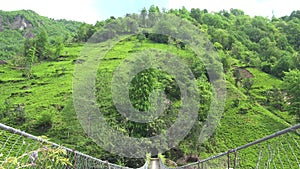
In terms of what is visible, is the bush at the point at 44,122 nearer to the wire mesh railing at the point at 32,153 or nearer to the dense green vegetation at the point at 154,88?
the dense green vegetation at the point at 154,88

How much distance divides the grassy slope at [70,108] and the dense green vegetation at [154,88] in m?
0.06

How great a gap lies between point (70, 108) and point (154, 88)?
7273 mm

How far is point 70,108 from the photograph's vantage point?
2238cm

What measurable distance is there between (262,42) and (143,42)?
61.0ft

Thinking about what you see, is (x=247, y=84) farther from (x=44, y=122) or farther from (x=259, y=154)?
(x=259, y=154)

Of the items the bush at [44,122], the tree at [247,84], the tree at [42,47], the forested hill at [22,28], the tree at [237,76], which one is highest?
the forested hill at [22,28]

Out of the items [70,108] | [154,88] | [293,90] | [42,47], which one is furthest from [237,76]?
[42,47]

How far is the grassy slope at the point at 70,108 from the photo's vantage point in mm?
19812

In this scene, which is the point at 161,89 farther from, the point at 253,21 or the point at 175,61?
the point at 253,21

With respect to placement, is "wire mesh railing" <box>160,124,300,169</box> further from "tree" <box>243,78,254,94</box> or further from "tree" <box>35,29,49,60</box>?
"tree" <box>35,29,49,60</box>

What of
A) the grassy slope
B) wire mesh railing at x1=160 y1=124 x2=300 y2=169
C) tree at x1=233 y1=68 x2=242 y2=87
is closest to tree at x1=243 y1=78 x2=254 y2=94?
the grassy slope

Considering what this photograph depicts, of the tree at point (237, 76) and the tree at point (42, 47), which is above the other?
the tree at point (42, 47)

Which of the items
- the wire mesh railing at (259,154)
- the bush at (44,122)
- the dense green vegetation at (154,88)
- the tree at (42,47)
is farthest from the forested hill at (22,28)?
the wire mesh railing at (259,154)

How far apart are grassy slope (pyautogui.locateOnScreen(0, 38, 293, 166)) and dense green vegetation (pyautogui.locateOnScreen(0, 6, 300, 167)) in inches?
2.6
